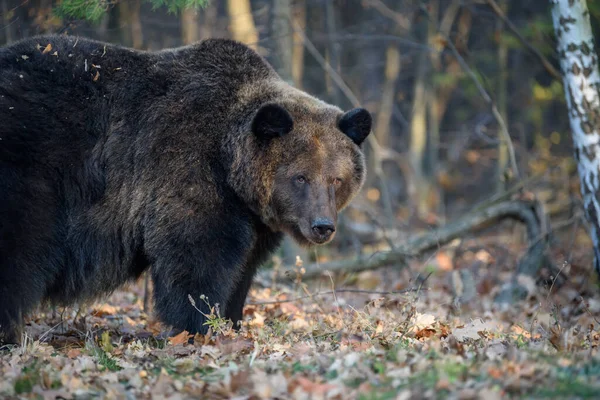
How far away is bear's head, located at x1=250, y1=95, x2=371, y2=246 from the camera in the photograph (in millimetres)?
7121

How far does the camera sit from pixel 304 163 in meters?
7.29

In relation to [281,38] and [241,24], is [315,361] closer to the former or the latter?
[281,38]

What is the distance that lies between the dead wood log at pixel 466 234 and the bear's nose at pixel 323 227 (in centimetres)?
405

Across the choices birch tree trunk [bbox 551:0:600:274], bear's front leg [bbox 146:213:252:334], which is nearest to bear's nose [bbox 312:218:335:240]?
bear's front leg [bbox 146:213:252:334]

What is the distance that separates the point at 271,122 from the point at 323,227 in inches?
47.3

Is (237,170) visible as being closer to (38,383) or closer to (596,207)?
(38,383)

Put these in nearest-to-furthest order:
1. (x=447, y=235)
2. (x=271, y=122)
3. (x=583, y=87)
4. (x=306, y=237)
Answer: (x=271, y=122) → (x=306, y=237) → (x=583, y=87) → (x=447, y=235)

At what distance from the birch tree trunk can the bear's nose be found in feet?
12.9

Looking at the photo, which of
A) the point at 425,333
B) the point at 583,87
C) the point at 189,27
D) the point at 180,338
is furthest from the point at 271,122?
the point at 189,27

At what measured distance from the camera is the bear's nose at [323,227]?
7.01 m

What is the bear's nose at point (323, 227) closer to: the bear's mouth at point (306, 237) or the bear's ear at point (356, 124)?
the bear's mouth at point (306, 237)

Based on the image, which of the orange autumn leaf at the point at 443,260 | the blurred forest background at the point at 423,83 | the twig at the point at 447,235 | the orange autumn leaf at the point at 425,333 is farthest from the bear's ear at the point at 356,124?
the orange autumn leaf at the point at 443,260

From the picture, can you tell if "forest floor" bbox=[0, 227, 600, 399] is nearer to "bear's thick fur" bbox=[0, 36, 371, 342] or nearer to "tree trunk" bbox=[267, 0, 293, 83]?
"bear's thick fur" bbox=[0, 36, 371, 342]

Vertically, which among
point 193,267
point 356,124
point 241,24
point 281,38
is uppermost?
point 241,24
